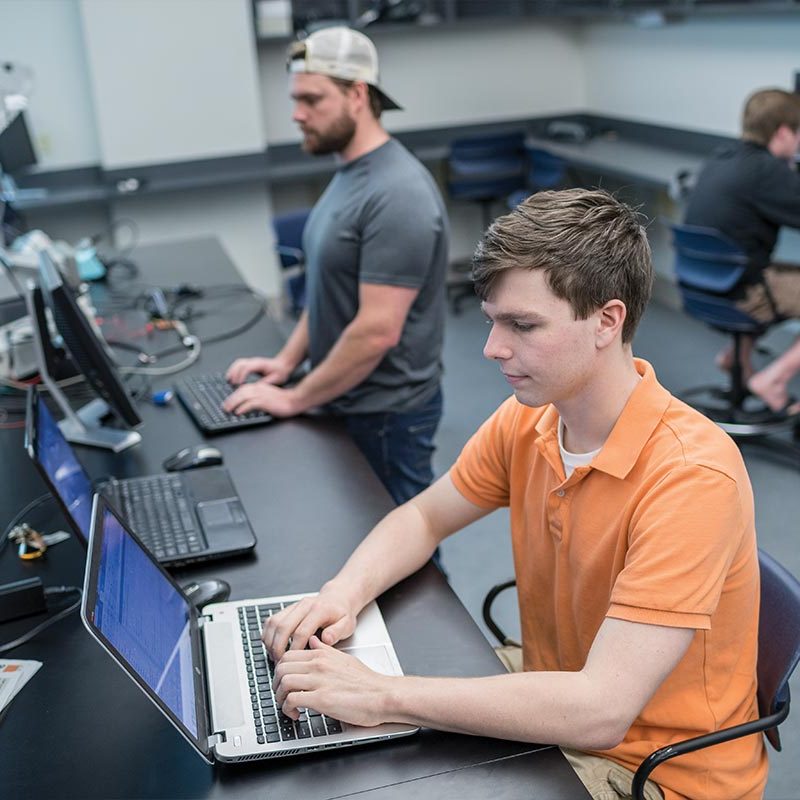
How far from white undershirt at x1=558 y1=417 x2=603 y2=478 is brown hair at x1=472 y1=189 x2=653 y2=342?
0.18 meters

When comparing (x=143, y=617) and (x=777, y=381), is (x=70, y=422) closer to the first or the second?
(x=143, y=617)

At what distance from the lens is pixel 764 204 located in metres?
3.52

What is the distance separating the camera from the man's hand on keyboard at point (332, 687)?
120cm

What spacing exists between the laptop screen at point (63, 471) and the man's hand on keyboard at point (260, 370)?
0.75 m

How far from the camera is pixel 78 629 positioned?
4.89 ft

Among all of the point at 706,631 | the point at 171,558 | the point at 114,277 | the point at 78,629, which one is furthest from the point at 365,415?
the point at 114,277

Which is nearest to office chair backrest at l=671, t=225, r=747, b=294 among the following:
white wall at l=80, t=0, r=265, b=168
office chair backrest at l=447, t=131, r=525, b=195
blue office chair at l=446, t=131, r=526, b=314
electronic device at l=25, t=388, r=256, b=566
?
blue office chair at l=446, t=131, r=526, b=314

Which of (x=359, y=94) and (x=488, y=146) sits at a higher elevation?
(x=359, y=94)

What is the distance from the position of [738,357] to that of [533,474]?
8.10 ft

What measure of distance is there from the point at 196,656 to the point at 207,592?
0.18 metres

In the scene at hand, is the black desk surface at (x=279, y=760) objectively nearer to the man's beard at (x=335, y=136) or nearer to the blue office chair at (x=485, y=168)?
the man's beard at (x=335, y=136)

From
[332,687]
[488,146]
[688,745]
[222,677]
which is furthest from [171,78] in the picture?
[688,745]

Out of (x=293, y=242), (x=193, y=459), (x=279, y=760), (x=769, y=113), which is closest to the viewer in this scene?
(x=279, y=760)

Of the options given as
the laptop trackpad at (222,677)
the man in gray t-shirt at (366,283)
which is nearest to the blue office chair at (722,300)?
the man in gray t-shirt at (366,283)
